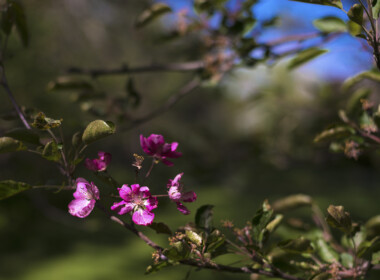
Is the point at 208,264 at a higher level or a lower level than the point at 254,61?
lower

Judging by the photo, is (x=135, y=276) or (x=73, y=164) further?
(x=135, y=276)

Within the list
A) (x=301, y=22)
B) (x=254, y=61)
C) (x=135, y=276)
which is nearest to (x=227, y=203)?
(x=135, y=276)

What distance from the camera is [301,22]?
4.71m

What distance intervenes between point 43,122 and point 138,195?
19 cm

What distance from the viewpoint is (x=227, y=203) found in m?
8.65

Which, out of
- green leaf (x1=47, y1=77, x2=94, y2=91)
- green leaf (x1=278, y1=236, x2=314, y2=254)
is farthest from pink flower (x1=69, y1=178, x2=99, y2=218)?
green leaf (x1=47, y1=77, x2=94, y2=91)

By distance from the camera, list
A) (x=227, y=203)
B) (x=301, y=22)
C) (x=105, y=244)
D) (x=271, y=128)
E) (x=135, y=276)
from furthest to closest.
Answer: (x=227, y=203), (x=105, y=244), (x=135, y=276), (x=301, y=22), (x=271, y=128)

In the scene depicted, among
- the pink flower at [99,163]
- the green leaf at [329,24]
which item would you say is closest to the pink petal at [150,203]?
the pink flower at [99,163]

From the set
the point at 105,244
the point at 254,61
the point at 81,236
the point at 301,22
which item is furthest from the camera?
the point at 81,236

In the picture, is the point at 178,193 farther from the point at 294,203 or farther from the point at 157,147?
the point at 294,203

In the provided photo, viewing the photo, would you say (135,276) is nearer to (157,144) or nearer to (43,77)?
(43,77)

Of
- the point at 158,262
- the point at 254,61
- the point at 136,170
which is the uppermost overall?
the point at 254,61

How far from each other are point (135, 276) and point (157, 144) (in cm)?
485

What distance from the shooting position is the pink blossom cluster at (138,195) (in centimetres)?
58
